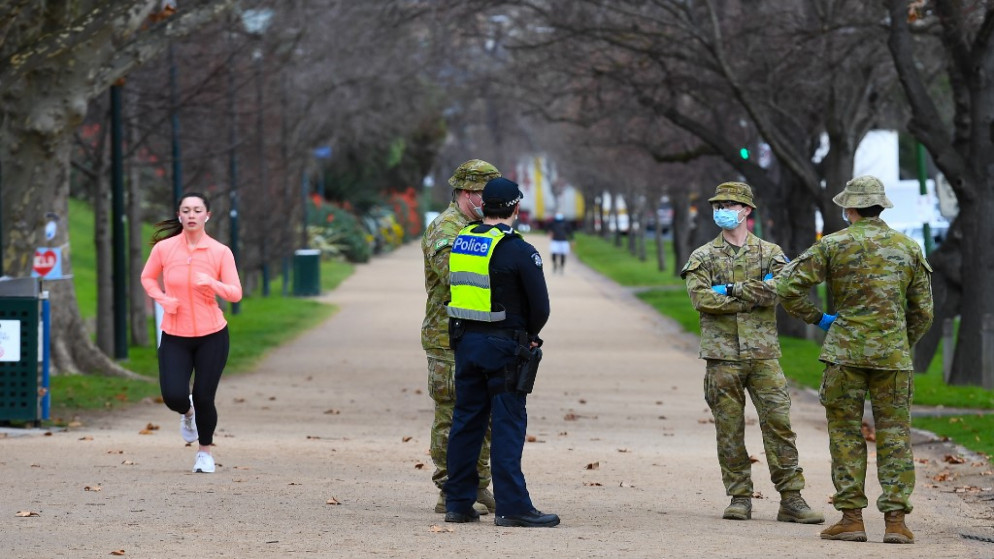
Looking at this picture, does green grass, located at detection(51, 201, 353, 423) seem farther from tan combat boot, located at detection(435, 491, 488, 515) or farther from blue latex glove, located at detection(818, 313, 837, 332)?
blue latex glove, located at detection(818, 313, 837, 332)

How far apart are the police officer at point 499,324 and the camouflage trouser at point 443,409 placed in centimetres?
29

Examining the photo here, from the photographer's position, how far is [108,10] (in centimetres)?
1560

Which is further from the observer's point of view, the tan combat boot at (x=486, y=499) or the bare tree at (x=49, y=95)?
the bare tree at (x=49, y=95)

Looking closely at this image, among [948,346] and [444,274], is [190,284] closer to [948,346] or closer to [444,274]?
[444,274]

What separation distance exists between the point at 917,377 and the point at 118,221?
9648 millimetres

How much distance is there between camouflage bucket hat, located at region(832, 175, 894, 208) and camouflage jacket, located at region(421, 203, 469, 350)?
191cm

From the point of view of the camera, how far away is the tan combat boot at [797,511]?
9.21 m

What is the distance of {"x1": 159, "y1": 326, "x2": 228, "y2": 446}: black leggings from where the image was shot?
33.7 feet

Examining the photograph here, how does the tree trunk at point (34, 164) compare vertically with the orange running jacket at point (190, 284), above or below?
above

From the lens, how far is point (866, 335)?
8.51 meters

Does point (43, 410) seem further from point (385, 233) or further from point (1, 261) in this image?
point (385, 233)

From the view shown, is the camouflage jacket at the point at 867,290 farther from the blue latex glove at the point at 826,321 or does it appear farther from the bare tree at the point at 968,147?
the bare tree at the point at 968,147

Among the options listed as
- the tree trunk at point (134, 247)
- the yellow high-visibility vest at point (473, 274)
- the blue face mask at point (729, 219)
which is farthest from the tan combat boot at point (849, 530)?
the tree trunk at point (134, 247)

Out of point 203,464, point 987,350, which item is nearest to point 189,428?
point 203,464
